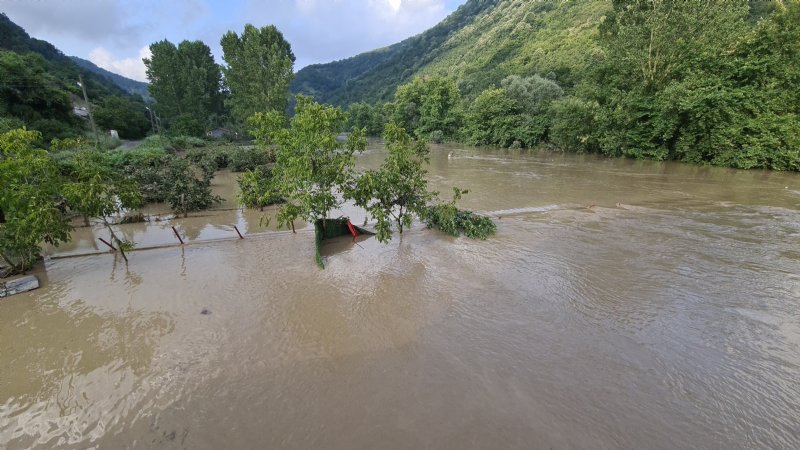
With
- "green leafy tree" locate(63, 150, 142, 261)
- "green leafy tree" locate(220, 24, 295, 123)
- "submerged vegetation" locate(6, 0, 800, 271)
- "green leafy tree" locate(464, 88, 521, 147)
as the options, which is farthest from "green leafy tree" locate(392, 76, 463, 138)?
"green leafy tree" locate(63, 150, 142, 261)

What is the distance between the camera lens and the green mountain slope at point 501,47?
5776 centimetres

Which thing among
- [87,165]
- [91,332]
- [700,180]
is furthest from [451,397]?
[700,180]

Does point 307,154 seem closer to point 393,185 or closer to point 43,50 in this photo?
point 393,185

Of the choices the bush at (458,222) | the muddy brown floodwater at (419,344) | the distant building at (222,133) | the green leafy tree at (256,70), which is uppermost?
the green leafy tree at (256,70)

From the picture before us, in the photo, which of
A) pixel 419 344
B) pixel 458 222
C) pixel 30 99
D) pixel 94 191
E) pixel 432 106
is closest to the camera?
pixel 419 344

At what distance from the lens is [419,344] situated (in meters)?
5.73

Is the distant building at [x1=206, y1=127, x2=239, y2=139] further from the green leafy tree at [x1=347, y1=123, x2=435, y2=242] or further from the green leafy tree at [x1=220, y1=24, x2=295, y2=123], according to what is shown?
the green leafy tree at [x1=347, y1=123, x2=435, y2=242]

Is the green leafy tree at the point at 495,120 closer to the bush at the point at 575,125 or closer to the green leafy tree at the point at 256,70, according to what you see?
the bush at the point at 575,125

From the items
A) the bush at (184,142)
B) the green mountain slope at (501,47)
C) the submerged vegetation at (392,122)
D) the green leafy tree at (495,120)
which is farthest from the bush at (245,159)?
the green mountain slope at (501,47)

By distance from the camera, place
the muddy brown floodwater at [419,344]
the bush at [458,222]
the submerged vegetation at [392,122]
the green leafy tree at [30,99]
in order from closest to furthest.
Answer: the muddy brown floodwater at [419,344] → the submerged vegetation at [392,122] → the bush at [458,222] → the green leafy tree at [30,99]

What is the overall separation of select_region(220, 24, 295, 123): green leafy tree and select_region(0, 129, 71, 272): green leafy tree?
101 ft

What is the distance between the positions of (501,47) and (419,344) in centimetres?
8889

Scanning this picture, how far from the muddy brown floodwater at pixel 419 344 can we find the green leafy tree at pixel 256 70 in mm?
30072

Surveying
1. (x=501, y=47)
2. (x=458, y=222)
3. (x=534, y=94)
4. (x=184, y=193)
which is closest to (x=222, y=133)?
(x=534, y=94)
